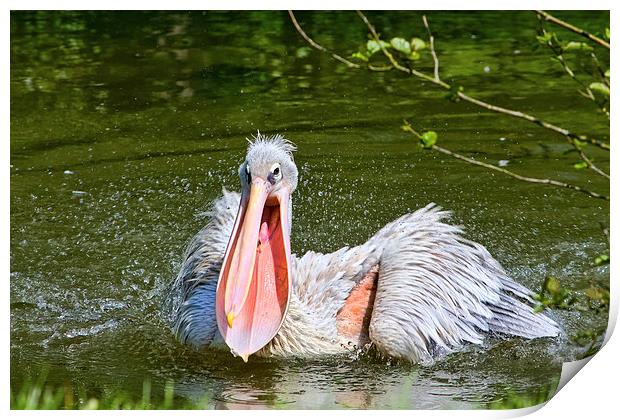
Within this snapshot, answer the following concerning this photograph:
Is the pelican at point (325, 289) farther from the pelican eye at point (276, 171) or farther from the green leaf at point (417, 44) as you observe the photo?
the green leaf at point (417, 44)

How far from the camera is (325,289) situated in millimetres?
6254

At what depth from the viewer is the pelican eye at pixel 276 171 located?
5.88 metres

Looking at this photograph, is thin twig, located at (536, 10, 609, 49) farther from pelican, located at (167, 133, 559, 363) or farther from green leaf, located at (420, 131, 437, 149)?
pelican, located at (167, 133, 559, 363)

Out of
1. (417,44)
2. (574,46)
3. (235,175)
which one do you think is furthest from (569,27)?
(235,175)

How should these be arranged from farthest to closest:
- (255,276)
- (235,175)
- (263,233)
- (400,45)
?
(235,175), (263,233), (255,276), (400,45)

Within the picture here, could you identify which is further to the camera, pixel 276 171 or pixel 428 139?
pixel 276 171

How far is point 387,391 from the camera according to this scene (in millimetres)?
5801

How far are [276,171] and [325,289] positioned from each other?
76cm

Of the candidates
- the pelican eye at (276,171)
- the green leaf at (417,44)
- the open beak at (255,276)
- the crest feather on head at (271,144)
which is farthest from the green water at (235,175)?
the green leaf at (417,44)

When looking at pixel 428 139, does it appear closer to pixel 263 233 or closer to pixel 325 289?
pixel 263 233

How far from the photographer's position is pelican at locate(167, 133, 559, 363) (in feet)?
18.9

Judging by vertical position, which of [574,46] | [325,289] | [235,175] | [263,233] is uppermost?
[574,46]

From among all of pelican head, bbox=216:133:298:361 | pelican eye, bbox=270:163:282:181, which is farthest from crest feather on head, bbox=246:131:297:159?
pelican eye, bbox=270:163:282:181
